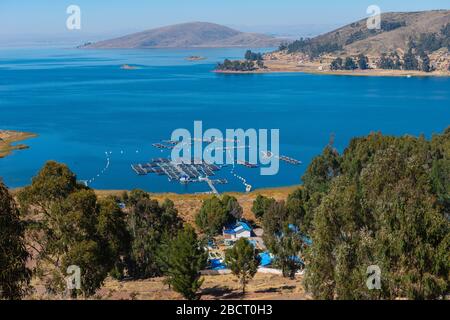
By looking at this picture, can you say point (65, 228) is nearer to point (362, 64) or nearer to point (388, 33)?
point (362, 64)

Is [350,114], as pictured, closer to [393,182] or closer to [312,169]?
[312,169]

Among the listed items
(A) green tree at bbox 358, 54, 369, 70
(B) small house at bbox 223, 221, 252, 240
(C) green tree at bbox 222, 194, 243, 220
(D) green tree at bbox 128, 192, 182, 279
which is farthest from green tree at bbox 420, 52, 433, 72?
(D) green tree at bbox 128, 192, 182, 279

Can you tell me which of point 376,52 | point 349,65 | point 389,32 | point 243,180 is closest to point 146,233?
point 243,180

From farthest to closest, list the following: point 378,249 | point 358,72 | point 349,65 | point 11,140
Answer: point 349,65 → point 358,72 → point 11,140 → point 378,249

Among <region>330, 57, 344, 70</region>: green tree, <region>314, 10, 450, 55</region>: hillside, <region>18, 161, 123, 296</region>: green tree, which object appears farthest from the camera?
<region>314, 10, 450, 55</region>: hillside

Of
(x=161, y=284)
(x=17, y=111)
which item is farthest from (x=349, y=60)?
(x=161, y=284)

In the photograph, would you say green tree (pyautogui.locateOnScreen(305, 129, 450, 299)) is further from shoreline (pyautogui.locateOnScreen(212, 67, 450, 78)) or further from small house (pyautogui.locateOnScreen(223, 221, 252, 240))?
shoreline (pyautogui.locateOnScreen(212, 67, 450, 78))
